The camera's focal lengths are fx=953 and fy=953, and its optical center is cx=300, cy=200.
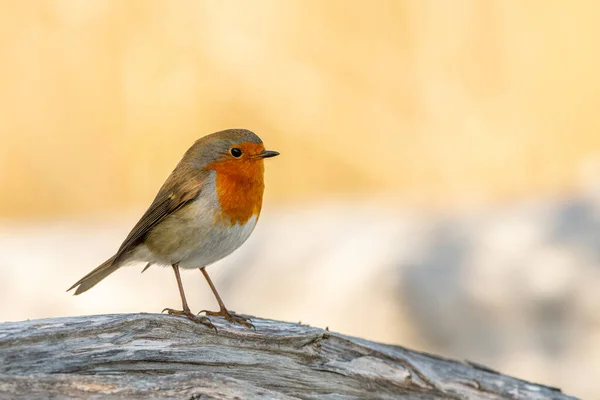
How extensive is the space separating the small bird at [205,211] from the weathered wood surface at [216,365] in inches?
9.8

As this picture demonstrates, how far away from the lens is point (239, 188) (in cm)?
430

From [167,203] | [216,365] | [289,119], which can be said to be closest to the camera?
[216,365]

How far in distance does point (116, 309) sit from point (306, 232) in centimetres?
135

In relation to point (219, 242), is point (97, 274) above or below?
below

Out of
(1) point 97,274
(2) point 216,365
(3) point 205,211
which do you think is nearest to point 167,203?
(3) point 205,211

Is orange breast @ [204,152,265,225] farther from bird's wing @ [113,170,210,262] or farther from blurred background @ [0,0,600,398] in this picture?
blurred background @ [0,0,600,398]

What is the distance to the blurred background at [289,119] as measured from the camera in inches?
253

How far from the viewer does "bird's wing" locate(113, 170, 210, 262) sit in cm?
435

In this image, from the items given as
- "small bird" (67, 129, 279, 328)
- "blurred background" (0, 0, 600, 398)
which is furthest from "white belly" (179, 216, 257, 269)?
"blurred background" (0, 0, 600, 398)

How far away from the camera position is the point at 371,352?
4094mm

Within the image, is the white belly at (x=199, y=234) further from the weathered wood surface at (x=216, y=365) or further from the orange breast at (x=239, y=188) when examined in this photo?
the weathered wood surface at (x=216, y=365)

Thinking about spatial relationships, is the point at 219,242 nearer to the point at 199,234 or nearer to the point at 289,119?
the point at 199,234

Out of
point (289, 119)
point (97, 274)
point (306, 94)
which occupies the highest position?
point (306, 94)

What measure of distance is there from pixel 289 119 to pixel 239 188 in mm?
3285
